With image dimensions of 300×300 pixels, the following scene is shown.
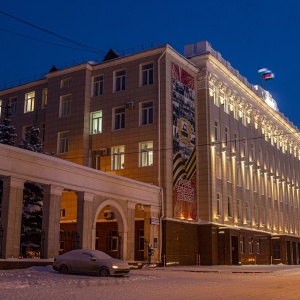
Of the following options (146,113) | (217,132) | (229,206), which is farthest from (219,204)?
(146,113)

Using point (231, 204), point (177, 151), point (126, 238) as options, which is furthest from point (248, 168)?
point (126, 238)

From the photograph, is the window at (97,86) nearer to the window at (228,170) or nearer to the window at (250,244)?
the window at (228,170)

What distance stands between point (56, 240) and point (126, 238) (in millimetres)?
7018

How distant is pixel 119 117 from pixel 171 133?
17.6 ft

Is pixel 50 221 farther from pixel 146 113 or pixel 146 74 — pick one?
pixel 146 74

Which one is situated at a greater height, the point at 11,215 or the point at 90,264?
the point at 11,215

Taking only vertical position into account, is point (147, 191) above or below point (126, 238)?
above

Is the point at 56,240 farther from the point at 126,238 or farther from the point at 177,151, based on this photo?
the point at 177,151

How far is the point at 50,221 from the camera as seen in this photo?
28.0 metres

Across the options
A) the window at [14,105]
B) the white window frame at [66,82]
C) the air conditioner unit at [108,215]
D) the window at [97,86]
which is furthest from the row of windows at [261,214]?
the window at [14,105]

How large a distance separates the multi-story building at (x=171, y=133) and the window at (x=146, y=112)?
93 mm

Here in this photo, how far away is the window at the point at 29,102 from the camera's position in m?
48.5

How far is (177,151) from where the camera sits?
134 ft

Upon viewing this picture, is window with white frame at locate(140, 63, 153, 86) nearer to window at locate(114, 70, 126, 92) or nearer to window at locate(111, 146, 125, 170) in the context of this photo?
window at locate(114, 70, 126, 92)
